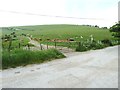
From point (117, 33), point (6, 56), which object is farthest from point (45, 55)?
point (117, 33)

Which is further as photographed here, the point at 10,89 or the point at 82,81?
the point at 82,81

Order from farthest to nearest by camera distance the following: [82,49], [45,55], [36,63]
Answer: [82,49]
[45,55]
[36,63]

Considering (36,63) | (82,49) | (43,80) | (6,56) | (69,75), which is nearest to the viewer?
(43,80)

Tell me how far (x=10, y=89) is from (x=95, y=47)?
2389 centimetres

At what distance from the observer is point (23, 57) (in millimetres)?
17438

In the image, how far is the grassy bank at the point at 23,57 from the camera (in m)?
16.2

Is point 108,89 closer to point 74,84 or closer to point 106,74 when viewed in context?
point 74,84

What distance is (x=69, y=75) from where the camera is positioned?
41.2ft

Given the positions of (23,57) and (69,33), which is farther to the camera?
(69,33)

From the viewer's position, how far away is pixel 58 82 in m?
10.8

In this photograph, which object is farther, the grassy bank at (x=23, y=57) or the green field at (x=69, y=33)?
the green field at (x=69, y=33)

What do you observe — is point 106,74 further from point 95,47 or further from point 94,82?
point 95,47

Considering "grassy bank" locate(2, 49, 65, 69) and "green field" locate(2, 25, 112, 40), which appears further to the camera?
"green field" locate(2, 25, 112, 40)

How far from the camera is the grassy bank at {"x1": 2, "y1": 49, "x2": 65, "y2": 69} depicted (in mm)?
16203
